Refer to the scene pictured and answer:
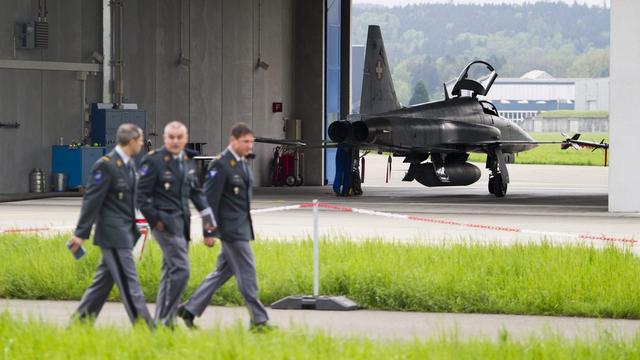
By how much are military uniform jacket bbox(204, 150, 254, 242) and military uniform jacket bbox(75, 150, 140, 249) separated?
86 cm

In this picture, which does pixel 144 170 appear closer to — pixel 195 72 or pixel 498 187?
pixel 498 187

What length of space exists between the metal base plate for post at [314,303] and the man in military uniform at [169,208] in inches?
112

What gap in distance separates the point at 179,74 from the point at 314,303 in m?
25.6

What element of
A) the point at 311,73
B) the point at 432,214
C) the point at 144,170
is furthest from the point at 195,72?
the point at 144,170

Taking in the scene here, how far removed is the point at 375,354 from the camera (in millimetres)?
10164

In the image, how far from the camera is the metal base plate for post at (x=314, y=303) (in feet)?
48.1

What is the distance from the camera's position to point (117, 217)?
11656mm

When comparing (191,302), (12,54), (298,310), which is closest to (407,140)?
(12,54)

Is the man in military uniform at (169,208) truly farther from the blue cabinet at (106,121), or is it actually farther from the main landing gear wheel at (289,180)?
the main landing gear wheel at (289,180)

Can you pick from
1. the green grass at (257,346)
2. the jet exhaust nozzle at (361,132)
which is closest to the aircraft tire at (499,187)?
the jet exhaust nozzle at (361,132)

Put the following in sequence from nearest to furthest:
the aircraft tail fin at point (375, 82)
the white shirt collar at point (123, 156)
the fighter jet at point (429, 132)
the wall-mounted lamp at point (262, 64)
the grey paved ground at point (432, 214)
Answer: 1. the white shirt collar at point (123, 156)
2. the grey paved ground at point (432, 214)
3. the fighter jet at point (429, 132)
4. the aircraft tail fin at point (375, 82)
5. the wall-mounted lamp at point (262, 64)

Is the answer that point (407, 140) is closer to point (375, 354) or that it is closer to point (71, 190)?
point (71, 190)

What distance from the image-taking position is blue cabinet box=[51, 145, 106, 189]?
113 ft

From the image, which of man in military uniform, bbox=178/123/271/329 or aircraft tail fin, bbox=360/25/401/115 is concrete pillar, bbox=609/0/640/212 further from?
man in military uniform, bbox=178/123/271/329
